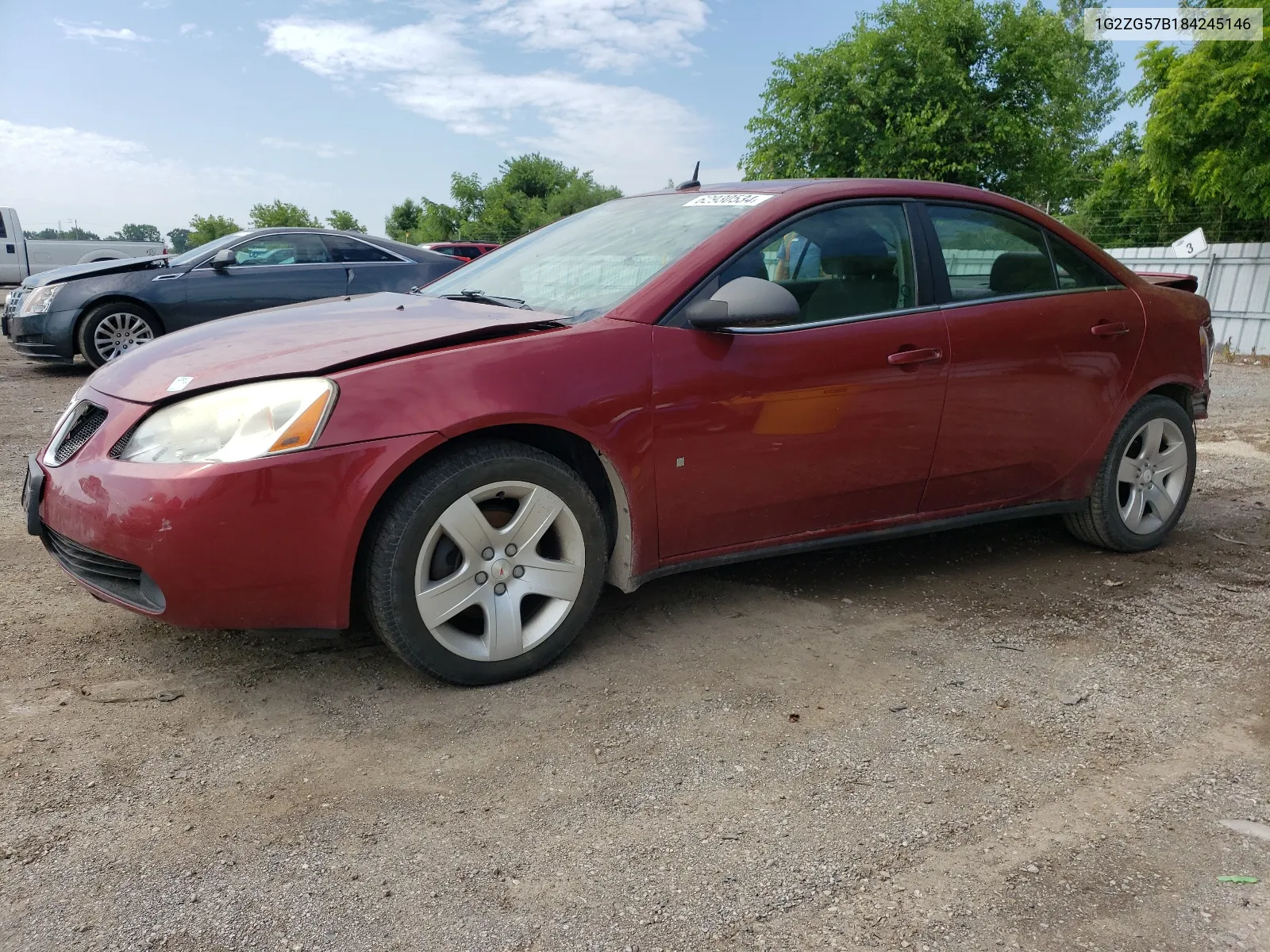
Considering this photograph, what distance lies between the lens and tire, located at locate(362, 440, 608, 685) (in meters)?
2.77

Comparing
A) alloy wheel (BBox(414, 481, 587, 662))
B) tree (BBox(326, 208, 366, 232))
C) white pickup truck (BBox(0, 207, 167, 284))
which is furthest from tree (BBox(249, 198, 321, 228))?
alloy wheel (BBox(414, 481, 587, 662))

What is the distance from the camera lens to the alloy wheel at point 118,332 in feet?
30.0

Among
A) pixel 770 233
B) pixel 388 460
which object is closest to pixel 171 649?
pixel 388 460

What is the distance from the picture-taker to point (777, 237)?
3.39 metres

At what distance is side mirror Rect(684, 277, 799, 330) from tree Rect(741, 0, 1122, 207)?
23.1m

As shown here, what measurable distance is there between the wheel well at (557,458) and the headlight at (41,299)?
7498 mm

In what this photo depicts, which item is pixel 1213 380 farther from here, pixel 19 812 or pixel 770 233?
pixel 19 812

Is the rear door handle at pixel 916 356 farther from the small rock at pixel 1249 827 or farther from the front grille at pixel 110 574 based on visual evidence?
the front grille at pixel 110 574

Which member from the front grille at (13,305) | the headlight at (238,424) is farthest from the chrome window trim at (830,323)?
the front grille at (13,305)

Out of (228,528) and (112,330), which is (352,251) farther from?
(228,528)

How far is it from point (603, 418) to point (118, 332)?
7921mm

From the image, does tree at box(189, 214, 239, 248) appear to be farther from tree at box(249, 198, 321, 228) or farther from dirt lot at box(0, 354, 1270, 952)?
dirt lot at box(0, 354, 1270, 952)

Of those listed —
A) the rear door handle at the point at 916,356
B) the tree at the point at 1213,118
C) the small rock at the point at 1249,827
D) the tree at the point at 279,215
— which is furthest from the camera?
the tree at the point at 279,215

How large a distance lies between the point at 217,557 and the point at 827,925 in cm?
173
